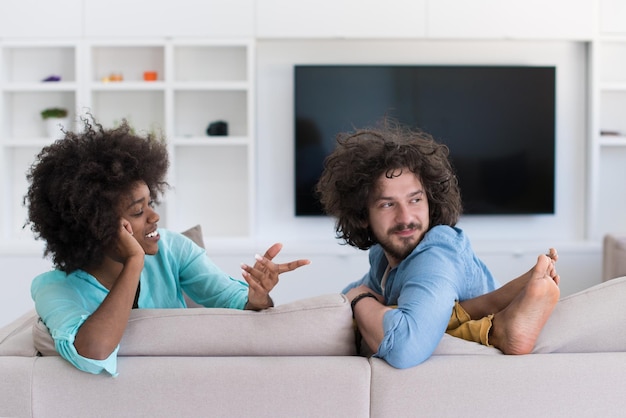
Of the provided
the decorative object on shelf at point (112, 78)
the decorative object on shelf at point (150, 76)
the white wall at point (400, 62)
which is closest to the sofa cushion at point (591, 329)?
the white wall at point (400, 62)

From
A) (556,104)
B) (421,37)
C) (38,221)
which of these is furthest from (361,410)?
(556,104)

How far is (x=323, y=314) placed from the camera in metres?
1.56

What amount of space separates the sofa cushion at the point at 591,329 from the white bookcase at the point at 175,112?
3543 mm

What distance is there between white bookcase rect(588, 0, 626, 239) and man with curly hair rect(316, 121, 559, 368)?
3.15m

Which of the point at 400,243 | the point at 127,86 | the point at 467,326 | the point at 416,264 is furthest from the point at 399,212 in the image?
the point at 127,86

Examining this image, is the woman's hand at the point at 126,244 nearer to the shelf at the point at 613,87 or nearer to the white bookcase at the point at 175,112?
the white bookcase at the point at 175,112

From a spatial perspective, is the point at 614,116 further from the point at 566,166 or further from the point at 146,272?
the point at 146,272

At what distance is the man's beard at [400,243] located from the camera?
183 centimetres

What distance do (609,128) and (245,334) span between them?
420 centimetres

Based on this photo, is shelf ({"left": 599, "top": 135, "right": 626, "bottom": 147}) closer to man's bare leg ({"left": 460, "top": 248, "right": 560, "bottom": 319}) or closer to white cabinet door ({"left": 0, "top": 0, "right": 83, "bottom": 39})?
white cabinet door ({"left": 0, "top": 0, "right": 83, "bottom": 39})

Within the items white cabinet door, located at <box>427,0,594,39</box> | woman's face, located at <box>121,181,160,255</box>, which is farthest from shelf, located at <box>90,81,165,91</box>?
woman's face, located at <box>121,181,160,255</box>

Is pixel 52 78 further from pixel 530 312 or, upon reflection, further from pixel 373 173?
pixel 530 312

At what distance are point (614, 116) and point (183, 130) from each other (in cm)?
275

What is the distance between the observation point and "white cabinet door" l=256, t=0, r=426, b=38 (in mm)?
4766
